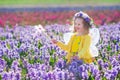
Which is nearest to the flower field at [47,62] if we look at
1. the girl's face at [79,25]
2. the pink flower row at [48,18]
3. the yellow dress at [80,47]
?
the yellow dress at [80,47]

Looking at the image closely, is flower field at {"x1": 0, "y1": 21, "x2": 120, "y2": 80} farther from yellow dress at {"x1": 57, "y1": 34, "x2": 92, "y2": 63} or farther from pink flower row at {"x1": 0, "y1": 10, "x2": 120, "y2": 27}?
pink flower row at {"x1": 0, "y1": 10, "x2": 120, "y2": 27}

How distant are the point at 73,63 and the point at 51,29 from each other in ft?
20.1

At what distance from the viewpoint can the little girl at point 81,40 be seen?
8414 mm

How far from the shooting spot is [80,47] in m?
8.55

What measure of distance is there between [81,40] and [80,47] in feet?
0.37

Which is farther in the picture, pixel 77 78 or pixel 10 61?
pixel 10 61

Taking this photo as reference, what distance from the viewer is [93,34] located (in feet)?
28.2

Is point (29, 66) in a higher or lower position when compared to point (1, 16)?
lower

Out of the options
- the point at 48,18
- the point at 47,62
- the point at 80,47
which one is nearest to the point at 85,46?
the point at 80,47

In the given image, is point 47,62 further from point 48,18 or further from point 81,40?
point 48,18

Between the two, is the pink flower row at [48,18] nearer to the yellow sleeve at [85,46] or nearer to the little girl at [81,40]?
the little girl at [81,40]

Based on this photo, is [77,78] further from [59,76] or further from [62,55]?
[62,55]

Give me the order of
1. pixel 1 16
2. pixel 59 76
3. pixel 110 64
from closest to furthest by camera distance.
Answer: pixel 59 76 → pixel 110 64 → pixel 1 16

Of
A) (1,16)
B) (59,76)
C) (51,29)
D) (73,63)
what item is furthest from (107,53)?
(1,16)
